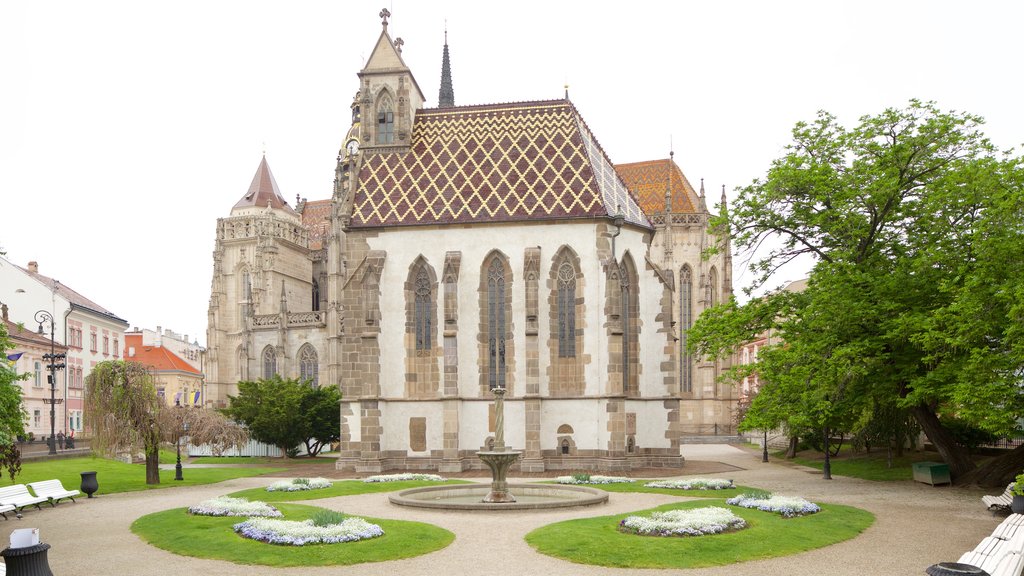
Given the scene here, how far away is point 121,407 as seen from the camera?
2631 centimetres

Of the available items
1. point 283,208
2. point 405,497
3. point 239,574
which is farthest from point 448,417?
point 283,208

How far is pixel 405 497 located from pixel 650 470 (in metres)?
13.7

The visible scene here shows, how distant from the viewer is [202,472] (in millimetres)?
33281

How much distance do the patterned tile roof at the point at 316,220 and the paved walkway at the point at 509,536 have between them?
166 feet

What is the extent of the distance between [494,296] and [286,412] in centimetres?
1314

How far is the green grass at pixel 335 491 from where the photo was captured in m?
23.2

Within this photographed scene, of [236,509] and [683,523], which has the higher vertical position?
[683,523]

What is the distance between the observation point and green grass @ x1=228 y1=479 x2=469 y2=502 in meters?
23.2

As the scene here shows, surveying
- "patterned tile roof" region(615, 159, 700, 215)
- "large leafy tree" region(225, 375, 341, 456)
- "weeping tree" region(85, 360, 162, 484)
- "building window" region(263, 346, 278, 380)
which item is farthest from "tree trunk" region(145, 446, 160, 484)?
"patterned tile roof" region(615, 159, 700, 215)

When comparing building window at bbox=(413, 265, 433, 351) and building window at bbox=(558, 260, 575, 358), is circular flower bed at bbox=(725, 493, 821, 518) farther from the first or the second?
building window at bbox=(413, 265, 433, 351)

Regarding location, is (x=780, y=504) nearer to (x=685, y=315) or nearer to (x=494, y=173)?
(x=494, y=173)

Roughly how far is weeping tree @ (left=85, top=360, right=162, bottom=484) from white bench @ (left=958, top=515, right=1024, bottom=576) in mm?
23188

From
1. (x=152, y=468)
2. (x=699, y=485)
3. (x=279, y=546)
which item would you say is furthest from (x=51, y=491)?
(x=699, y=485)

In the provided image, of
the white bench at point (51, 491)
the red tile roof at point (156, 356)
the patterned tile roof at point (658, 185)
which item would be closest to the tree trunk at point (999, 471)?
the white bench at point (51, 491)
